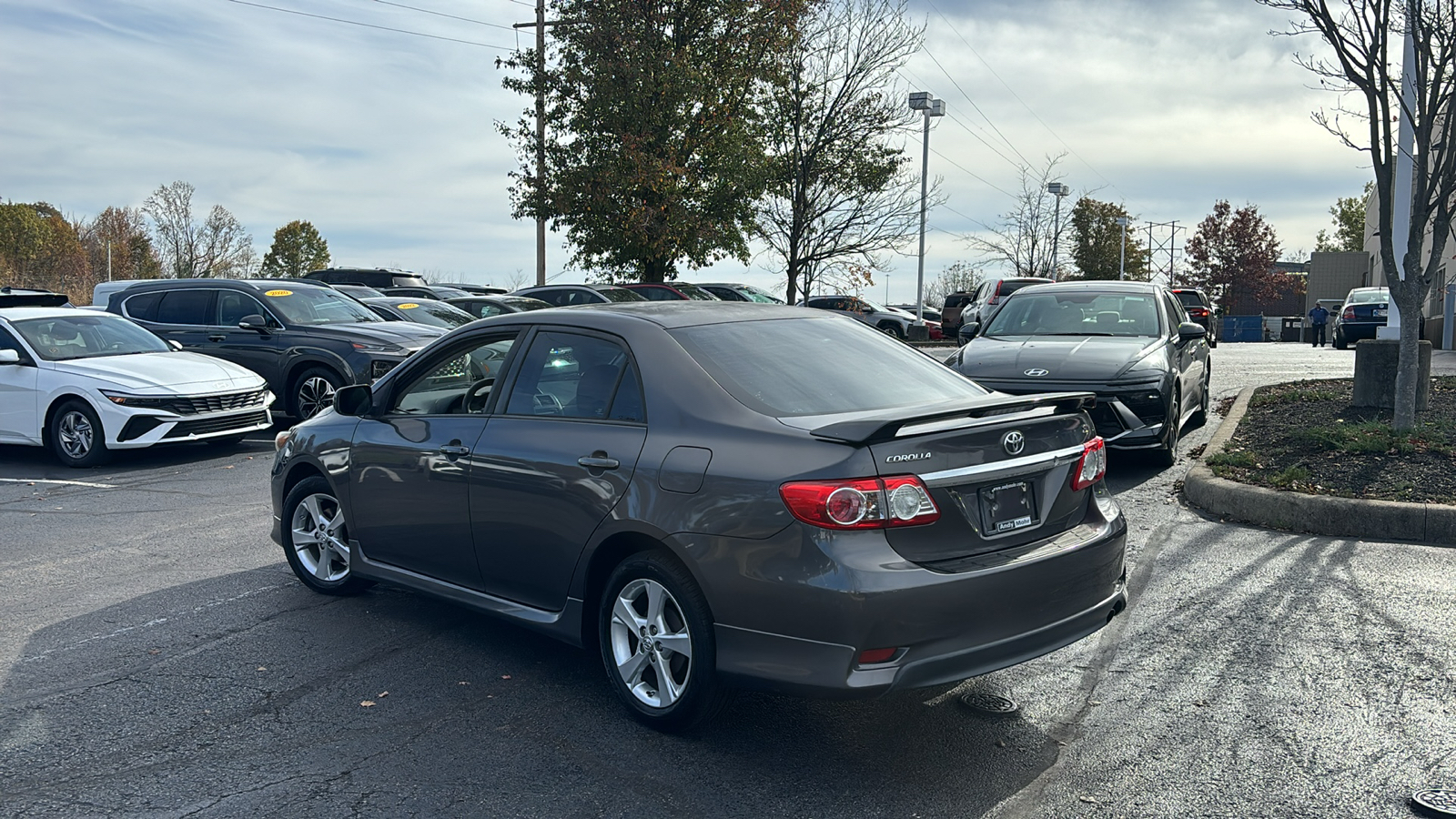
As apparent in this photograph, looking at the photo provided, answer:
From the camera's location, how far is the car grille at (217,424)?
11133mm

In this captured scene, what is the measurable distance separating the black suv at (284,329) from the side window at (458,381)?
23.0 feet

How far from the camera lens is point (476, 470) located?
4.91 metres

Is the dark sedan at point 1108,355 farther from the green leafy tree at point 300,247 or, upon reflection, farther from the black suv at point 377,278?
the green leafy tree at point 300,247

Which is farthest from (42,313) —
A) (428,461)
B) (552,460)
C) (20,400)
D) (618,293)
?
(618,293)

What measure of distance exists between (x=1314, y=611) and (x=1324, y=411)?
21.0 feet

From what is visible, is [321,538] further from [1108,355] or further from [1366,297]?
[1366,297]

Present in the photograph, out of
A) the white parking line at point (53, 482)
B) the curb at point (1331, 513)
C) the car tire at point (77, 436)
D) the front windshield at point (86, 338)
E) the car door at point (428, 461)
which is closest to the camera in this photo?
the car door at point (428, 461)

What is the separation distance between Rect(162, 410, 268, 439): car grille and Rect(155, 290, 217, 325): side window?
9.67 feet

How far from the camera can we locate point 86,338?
39.8 ft

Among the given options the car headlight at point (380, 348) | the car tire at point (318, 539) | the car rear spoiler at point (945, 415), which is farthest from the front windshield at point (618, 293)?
the car rear spoiler at point (945, 415)

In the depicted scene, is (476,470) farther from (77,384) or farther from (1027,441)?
(77,384)

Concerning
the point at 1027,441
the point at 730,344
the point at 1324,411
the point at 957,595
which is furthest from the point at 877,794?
the point at 1324,411

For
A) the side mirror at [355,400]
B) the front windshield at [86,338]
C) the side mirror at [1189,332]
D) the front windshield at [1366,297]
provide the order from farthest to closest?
the front windshield at [1366,297] → the front windshield at [86,338] → the side mirror at [1189,332] → the side mirror at [355,400]

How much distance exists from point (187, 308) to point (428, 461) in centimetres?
1076
